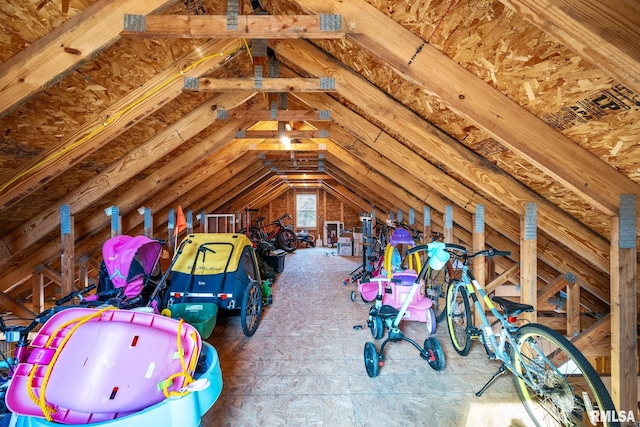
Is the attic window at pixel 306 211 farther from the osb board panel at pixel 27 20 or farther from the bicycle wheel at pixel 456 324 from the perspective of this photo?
the osb board panel at pixel 27 20

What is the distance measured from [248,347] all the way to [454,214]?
2.89 m

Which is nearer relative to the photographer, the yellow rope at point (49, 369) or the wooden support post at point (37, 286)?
the yellow rope at point (49, 369)

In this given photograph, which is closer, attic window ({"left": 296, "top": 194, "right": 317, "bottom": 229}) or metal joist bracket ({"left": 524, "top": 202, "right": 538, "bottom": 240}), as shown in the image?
metal joist bracket ({"left": 524, "top": 202, "right": 538, "bottom": 240})

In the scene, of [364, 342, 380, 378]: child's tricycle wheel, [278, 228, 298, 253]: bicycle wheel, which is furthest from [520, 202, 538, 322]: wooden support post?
[278, 228, 298, 253]: bicycle wheel

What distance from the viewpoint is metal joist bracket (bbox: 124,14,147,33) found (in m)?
1.69

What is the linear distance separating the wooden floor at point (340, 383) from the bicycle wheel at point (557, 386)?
18 cm

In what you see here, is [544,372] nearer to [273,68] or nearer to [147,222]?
[273,68]

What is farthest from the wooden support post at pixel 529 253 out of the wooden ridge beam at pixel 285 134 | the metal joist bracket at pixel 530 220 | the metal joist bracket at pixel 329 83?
the wooden ridge beam at pixel 285 134

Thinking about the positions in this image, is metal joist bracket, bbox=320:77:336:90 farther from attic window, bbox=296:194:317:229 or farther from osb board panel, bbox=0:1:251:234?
attic window, bbox=296:194:317:229

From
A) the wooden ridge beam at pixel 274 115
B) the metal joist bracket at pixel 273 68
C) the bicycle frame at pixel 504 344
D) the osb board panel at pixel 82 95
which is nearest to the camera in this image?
the bicycle frame at pixel 504 344

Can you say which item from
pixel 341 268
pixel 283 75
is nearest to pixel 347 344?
pixel 283 75

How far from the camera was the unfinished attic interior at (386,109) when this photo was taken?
1.45m

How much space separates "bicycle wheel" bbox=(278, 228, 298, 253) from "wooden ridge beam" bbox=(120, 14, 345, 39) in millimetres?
7158

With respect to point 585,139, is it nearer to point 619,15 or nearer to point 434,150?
point 619,15
